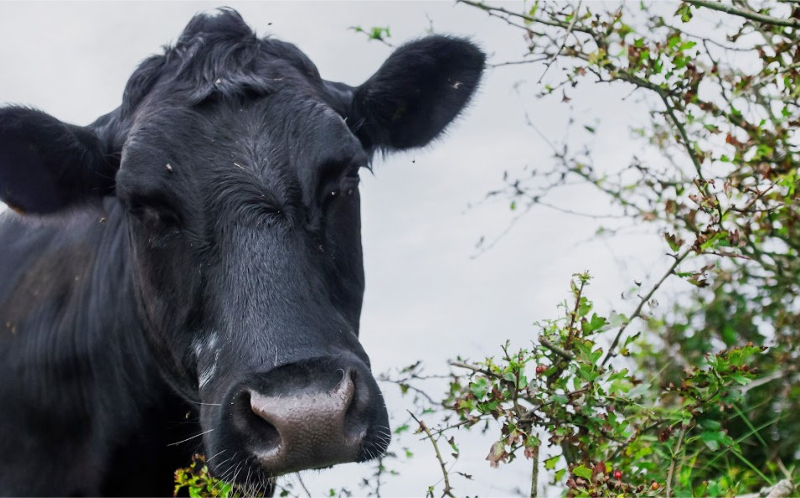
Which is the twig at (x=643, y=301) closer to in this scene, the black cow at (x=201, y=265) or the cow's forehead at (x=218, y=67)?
the black cow at (x=201, y=265)

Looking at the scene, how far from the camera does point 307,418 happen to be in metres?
3.22

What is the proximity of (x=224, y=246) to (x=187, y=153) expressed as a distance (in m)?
0.52

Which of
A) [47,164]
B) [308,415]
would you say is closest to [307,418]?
[308,415]

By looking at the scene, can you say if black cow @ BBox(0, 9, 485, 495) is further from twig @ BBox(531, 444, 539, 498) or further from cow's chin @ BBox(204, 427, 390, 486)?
twig @ BBox(531, 444, 539, 498)

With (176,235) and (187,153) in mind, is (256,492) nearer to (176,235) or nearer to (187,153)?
(176,235)

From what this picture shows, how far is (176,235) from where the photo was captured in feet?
13.6

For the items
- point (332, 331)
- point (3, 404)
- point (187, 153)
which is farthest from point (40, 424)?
point (332, 331)

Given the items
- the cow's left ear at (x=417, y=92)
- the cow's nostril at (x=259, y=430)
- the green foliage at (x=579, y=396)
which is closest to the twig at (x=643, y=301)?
the green foliage at (x=579, y=396)

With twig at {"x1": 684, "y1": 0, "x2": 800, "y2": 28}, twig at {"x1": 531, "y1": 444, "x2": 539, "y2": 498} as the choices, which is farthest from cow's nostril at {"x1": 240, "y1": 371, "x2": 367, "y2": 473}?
twig at {"x1": 684, "y1": 0, "x2": 800, "y2": 28}

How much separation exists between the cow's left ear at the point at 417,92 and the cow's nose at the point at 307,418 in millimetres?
1982

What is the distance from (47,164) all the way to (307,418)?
2.32 meters

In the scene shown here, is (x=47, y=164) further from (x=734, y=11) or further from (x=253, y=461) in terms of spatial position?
(x=734, y=11)

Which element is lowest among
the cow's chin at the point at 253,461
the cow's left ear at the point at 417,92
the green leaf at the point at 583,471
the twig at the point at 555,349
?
the green leaf at the point at 583,471

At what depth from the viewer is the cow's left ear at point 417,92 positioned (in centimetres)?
507
